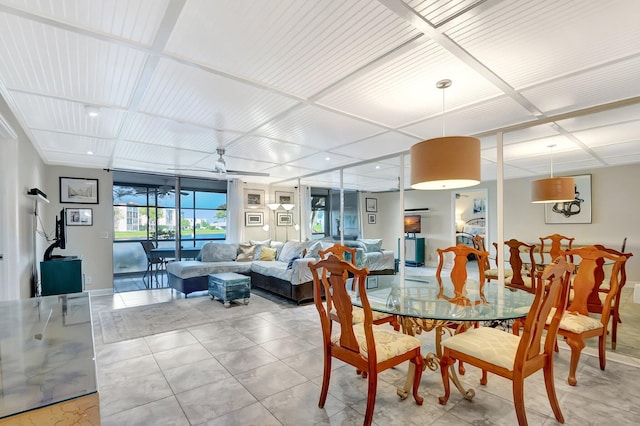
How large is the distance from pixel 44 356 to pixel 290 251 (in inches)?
208

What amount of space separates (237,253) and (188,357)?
3.75 m

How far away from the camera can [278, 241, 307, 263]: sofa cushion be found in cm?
624

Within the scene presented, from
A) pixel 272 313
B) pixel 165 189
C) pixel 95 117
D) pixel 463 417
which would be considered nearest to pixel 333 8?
pixel 463 417

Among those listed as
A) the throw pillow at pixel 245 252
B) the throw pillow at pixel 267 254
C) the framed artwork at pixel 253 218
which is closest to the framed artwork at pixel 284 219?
the framed artwork at pixel 253 218

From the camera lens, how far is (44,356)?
44.4 inches

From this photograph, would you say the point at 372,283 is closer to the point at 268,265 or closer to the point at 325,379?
the point at 325,379

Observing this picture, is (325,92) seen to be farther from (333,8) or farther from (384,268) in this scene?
(384,268)

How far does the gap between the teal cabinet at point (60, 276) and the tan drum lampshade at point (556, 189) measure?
668cm

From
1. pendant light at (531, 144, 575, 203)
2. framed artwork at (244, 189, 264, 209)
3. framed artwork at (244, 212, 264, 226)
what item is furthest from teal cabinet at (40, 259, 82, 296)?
pendant light at (531, 144, 575, 203)

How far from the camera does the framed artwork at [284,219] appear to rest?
830cm

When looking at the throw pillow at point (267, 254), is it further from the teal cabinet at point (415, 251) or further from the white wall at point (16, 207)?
the teal cabinet at point (415, 251)

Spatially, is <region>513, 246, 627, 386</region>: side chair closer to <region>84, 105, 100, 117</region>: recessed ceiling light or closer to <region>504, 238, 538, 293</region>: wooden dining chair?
<region>504, 238, 538, 293</region>: wooden dining chair

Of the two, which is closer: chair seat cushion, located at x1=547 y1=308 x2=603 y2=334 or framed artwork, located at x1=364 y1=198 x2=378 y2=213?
chair seat cushion, located at x1=547 y1=308 x2=603 y2=334

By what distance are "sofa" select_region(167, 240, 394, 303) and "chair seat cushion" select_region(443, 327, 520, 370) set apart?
278 cm
